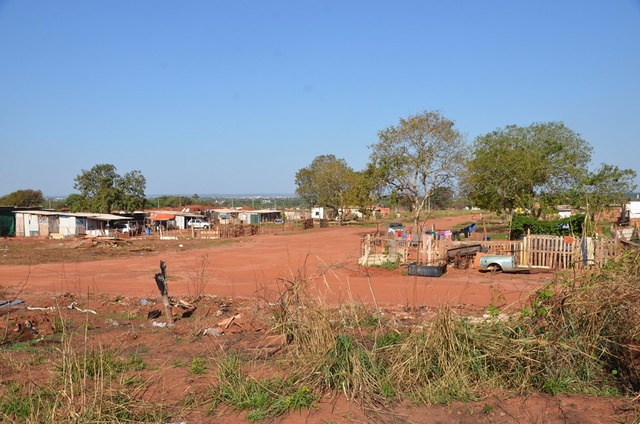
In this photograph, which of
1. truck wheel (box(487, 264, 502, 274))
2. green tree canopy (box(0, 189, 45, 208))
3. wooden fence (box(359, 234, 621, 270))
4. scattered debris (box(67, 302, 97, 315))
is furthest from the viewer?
green tree canopy (box(0, 189, 45, 208))

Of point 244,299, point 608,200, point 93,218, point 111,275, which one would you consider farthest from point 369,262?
point 93,218

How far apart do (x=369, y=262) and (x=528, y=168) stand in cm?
1965

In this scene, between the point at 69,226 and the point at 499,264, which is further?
the point at 69,226

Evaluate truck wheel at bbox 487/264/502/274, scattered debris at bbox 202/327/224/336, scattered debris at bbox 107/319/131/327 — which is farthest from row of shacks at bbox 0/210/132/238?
scattered debris at bbox 202/327/224/336

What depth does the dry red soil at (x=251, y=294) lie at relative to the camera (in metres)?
5.70

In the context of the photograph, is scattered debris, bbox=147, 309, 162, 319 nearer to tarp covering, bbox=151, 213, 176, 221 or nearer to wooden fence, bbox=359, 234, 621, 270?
wooden fence, bbox=359, 234, 621, 270

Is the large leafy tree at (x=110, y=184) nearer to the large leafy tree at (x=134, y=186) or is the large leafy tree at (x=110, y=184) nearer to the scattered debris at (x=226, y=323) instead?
the large leafy tree at (x=134, y=186)

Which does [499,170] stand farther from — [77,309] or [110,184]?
[110,184]

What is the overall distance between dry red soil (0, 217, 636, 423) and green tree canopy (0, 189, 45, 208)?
42787mm

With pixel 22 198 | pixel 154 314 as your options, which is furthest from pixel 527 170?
pixel 22 198

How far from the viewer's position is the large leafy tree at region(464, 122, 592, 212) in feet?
121

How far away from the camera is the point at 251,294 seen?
655 inches

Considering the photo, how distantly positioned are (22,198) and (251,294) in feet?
234

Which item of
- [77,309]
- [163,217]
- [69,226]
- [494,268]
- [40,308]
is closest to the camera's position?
[77,309]
